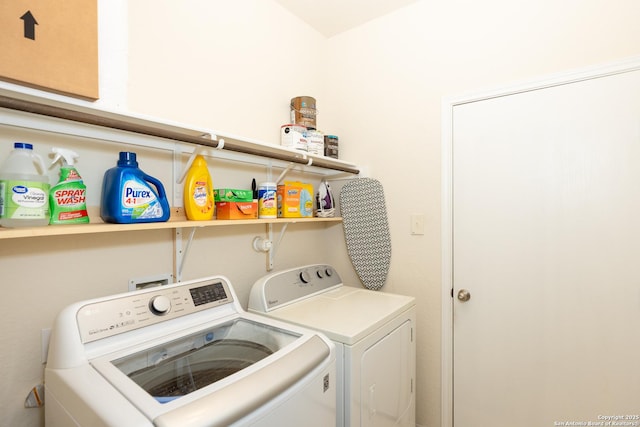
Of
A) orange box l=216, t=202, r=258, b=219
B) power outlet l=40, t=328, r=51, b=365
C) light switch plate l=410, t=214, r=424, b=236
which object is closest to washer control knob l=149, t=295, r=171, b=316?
power outlet l=40, t=328, r=51, b=365

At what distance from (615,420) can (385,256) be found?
1380 millimetres

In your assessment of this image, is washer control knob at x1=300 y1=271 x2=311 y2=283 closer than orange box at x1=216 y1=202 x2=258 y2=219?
No

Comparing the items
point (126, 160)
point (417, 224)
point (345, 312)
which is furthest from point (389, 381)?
point (126, 160)

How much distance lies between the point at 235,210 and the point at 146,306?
579mm

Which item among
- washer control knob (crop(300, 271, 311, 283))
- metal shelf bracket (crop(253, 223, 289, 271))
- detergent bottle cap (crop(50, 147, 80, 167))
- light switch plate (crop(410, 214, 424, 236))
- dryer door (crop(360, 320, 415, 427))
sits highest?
detergent bottle cap (crop(50, 147, 80, 167))

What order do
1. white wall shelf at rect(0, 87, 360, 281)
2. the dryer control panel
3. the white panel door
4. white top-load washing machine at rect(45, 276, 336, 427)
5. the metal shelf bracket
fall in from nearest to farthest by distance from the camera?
1. white top-load washing machine at rect(45, 276, 336, 427)
2. white wall shelf at rect(0, 87, 360, 281)
3. the white panel door
4. the dryer control panel
5. the metal shelf bracket

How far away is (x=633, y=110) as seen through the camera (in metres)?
1.48

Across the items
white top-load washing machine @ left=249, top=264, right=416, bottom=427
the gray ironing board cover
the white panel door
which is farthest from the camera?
the gray ironing board cover

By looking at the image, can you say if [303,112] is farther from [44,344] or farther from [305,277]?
[44,344]

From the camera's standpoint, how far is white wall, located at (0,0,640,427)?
112 centimetres

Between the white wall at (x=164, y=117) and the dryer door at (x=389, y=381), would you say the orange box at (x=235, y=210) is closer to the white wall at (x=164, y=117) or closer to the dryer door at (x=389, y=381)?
the white wall at (x=164, y=117)

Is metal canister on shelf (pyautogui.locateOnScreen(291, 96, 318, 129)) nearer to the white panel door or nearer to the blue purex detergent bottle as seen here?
the white panel door

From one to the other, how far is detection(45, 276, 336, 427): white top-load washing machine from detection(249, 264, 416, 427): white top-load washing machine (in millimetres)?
165

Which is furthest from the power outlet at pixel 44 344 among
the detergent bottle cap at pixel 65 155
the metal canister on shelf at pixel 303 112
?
the metal canister on shelf at pixel 303 112
